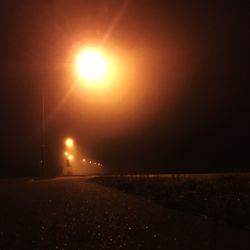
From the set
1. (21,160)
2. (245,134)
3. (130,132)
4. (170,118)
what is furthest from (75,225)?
(21,160)

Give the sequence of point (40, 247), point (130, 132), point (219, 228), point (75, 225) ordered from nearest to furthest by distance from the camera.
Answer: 1. point (40, 247)
2. point (219, 228)
3. point (75, 225)
4. point (130, 132)

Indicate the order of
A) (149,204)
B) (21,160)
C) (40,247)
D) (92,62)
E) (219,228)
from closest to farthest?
(40,247) < (219,228) < (149,204) < (92,62) < (21,160)

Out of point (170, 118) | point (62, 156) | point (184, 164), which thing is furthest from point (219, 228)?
point (62, 156)

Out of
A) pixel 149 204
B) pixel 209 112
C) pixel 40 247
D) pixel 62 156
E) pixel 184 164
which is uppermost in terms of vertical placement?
pixel 62 156

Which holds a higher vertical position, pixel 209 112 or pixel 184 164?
pixel 209 112

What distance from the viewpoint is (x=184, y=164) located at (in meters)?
41.2

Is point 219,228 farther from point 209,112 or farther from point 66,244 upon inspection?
point 209,112

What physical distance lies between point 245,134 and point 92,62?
1626 centimetres

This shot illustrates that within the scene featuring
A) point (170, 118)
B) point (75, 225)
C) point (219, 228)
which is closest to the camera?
point (219, 228)

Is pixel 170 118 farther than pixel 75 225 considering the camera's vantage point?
Yes

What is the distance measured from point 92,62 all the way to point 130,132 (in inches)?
1213

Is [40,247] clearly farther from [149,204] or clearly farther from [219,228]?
[149,204]

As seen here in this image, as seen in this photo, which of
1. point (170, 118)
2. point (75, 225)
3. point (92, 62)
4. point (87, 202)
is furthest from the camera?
point (170, 118)

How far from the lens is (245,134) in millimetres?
37125
